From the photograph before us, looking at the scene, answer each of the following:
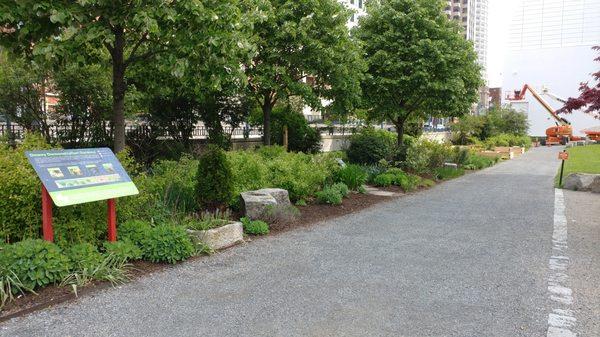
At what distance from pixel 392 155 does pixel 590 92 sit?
715 cm

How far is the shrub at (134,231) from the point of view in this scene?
613cm

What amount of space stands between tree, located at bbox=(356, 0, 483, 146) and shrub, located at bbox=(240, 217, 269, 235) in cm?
946

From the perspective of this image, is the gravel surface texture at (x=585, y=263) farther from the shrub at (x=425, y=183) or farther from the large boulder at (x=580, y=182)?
the shrub at (x=425, y=183)

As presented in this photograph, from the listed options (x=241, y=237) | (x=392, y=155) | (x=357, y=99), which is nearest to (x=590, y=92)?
(x=357, y=99)

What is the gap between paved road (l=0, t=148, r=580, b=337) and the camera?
14.4 feet

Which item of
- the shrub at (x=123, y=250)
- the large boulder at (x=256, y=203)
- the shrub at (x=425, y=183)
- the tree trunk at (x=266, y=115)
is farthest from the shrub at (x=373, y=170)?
A: the shrub at (x=123, y=250)

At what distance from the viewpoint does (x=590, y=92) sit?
1093 centimetres

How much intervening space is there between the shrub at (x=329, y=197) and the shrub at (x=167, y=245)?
14.8ft

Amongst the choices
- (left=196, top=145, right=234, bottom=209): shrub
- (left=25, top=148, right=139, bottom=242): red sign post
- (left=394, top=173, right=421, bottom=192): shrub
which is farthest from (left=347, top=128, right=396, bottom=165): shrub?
(left=25, top=148, right=139, bottom=242): red sign post

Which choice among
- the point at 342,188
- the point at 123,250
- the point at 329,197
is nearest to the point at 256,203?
the point at 329,197

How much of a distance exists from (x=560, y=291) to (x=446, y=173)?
41.3ft

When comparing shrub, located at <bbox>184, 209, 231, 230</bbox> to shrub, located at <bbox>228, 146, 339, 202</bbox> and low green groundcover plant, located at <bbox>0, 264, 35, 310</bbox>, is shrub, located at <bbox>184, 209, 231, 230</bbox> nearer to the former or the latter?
shrub, located at <bbox>228, 146, 339, 202</bbox>

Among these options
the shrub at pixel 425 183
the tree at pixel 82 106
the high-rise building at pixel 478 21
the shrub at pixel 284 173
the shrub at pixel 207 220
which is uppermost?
the high-rise building at pixel 478 21

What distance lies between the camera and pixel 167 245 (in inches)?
241
